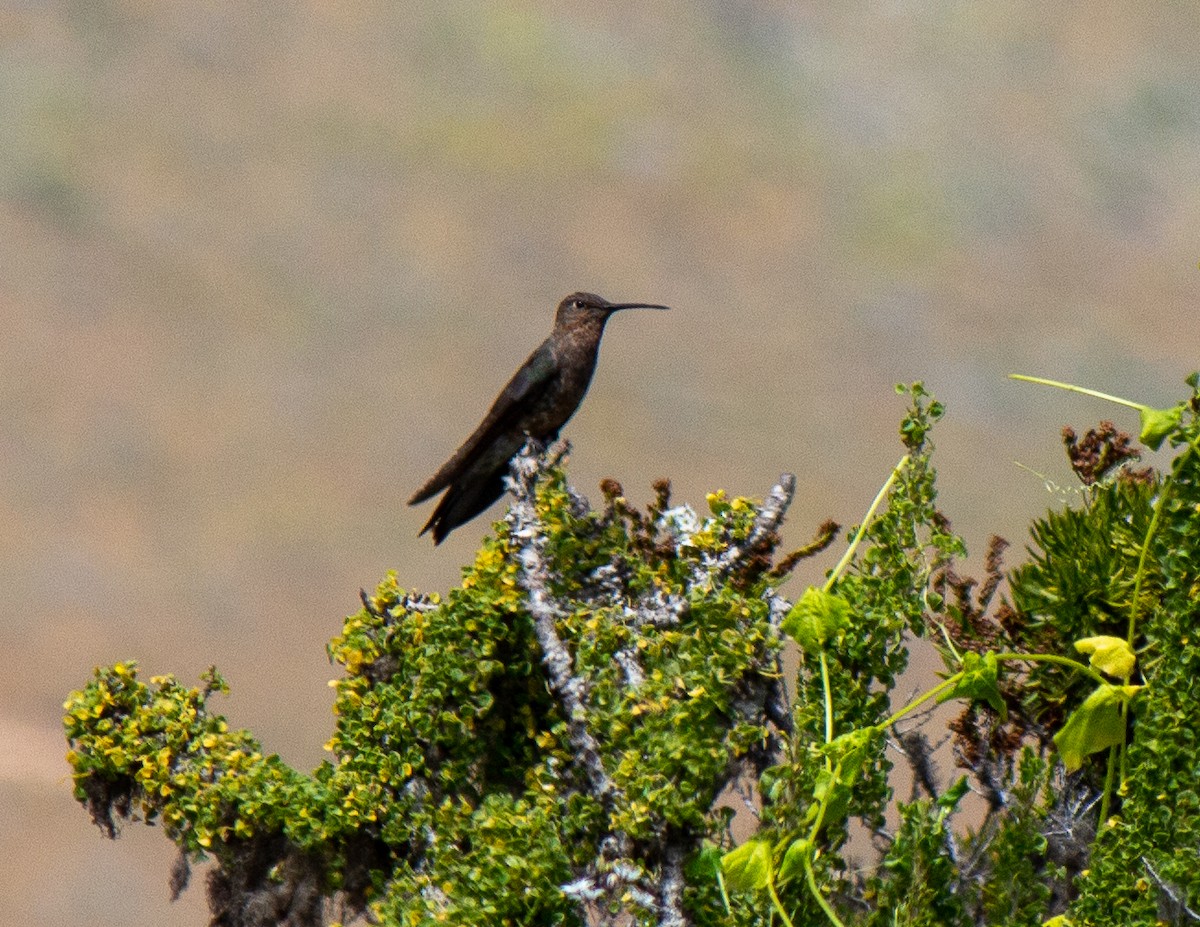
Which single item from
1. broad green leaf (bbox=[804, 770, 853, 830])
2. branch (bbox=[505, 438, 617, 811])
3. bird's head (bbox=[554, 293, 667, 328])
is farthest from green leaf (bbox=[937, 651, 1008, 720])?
bird's head (bbox=[554, 293, 667, 328])

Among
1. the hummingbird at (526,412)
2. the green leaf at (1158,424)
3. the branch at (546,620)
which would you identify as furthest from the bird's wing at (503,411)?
the green leaf at (1158,424)

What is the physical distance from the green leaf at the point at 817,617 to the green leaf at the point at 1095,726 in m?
0.59

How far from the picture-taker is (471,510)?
6.98 metres

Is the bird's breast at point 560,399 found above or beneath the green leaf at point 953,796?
above

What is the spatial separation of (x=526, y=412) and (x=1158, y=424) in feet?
13.2

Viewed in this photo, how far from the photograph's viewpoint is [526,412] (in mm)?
7312

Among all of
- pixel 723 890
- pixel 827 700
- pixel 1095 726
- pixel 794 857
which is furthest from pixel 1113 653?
pixel 723 890

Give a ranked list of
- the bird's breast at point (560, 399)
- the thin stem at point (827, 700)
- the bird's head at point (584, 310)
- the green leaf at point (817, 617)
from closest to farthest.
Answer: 1. the thin stem at point (827, 700)
2. the green leaf at point (817, 617)
3. the bird's breast at point (560, 399)
4. the bird's head at point (584, 310)

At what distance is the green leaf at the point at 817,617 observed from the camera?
3949 mm

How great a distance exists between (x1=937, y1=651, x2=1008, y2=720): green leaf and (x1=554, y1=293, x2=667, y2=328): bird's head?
4.19m

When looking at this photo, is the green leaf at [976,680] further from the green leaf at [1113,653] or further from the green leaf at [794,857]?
the green leaf at [794,857]

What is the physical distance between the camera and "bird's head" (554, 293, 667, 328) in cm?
779

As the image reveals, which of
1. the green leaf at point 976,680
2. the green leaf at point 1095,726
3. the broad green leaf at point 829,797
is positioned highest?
the green leaf at point 976,680

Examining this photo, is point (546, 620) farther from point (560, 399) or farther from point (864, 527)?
point (560, 399)
